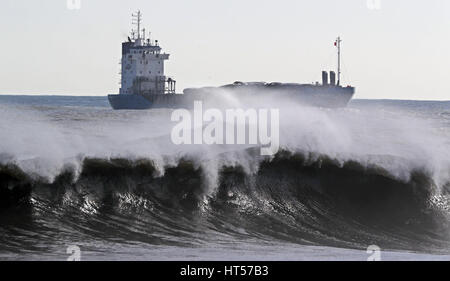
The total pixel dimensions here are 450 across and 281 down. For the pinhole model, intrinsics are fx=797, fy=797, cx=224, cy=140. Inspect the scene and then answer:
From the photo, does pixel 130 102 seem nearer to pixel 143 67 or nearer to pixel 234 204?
pixel 143 67

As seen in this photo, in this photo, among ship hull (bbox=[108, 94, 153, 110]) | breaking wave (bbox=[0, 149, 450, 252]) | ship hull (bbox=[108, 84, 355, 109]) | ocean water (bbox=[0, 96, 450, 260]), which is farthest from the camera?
ship hull (bbox=[108, 94, 153, 110])

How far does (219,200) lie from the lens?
21.0 m

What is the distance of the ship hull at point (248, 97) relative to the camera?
9850 cm

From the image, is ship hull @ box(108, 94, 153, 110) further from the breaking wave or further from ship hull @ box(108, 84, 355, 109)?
the breaking wave

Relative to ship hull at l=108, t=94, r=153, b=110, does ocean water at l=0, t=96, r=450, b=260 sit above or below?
below

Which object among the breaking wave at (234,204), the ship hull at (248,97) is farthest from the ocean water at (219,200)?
the ship hull at (248,97)

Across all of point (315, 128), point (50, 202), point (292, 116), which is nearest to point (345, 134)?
point (315, 128)

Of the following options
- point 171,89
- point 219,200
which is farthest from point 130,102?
point 219,200

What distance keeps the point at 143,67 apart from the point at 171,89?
5495 millimetres

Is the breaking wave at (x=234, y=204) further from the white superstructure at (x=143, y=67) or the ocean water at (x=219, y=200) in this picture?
the white superstructure at (x=143, y=67)

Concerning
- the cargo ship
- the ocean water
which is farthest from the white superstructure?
the ocean water

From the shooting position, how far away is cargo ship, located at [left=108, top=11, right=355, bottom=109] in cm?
10094

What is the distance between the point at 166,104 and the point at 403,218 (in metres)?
91.9

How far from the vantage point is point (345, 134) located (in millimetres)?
A: 29859
